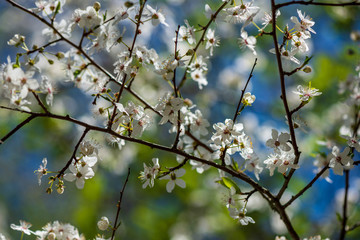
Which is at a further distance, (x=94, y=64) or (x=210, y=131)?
(x=210, y=131)

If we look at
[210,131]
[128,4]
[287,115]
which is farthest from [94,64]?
[210,131]

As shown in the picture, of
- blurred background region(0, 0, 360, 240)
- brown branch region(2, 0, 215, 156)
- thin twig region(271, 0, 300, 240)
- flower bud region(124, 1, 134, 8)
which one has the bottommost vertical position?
thin twig region(271, 0, 300, 240)

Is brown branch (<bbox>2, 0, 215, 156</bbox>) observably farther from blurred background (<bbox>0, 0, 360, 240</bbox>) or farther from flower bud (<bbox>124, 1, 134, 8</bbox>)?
blurred background (<bbox>0, 0, 360, 240</bbox>)

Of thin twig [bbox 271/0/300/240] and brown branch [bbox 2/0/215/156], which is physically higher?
brown branch [bbox 2/0/215/156]

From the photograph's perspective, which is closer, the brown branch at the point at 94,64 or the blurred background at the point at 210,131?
the brown branch at the point at 94,64

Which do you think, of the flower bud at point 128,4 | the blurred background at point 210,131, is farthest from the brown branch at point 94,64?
the blurred background at point 210,131

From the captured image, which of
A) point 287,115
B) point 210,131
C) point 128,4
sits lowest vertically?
point 287,115

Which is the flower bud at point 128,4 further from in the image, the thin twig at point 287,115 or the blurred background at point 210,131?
the blurred background at point 210,131

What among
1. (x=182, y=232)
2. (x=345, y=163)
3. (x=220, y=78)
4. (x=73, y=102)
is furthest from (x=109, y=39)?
(x=73, y=102)

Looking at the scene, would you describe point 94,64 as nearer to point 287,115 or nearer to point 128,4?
point 128,4

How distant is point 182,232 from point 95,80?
184cm

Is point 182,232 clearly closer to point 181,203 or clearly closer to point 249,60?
point 181,203

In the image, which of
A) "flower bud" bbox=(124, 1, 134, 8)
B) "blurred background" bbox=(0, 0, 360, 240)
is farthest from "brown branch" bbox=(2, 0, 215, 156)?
"blurred background" bbox=(0, 0, 360, 240)

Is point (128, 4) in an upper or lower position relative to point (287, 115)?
upper
